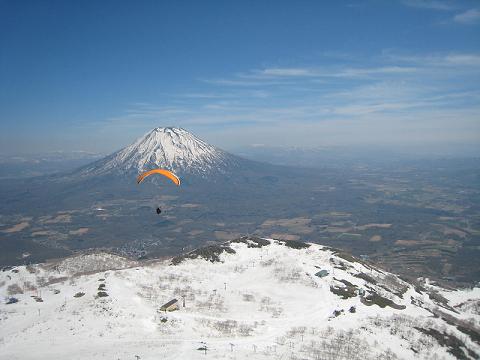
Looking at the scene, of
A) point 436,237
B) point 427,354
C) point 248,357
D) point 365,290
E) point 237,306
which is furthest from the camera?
point 436,237

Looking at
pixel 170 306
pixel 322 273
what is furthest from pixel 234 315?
pixel 322 273

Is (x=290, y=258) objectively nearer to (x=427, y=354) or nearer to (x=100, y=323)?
(x=427, y=354)

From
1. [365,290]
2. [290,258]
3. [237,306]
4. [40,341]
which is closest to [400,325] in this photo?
[365,290]

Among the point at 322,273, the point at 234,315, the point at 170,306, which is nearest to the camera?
the point at 170,306

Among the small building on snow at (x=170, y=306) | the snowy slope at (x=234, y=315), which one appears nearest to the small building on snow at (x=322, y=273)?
the snowy slope at (x=234, y=315)

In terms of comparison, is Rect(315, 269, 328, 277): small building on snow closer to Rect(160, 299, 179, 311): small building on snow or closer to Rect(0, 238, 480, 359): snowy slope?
Rect(0, 238, 480, 359): snowy slope

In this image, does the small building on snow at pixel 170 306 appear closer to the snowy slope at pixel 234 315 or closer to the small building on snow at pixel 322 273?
the snowy slope at pixel 234 315

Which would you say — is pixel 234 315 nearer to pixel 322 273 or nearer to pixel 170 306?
pixel 170 306

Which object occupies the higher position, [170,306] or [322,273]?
[170,306]
